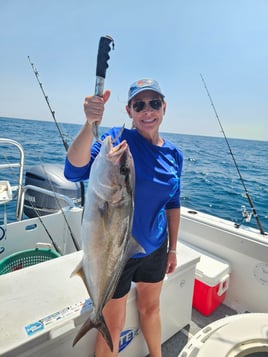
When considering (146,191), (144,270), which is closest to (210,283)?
(144,270)

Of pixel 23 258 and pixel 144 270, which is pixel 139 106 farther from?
pixel 23 258

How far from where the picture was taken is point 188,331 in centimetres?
260

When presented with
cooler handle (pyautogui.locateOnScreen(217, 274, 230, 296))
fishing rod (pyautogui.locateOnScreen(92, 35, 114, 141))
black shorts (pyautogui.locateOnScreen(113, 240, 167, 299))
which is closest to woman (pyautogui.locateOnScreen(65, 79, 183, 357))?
black shorts (pyautogui.locateOnScreen(113, 240, 167, 299))

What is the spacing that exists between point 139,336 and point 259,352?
1.07 meters

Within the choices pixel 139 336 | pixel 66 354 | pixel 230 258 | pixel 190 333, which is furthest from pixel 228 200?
pixel 66 354

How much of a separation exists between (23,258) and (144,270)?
1.38m

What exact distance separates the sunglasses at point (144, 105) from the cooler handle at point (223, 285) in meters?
2.21

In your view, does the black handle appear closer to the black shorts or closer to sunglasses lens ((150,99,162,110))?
sunglasses lens ((150,99,162,110))

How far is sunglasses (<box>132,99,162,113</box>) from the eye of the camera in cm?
158

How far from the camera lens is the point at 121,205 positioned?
3.88ft

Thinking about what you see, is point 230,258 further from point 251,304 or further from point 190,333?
point 190,333

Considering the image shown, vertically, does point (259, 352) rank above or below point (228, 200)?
above

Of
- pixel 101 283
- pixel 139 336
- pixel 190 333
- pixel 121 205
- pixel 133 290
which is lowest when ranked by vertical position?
pixel 190 333

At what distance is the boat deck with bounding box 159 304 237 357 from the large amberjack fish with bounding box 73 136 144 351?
1466 mm
